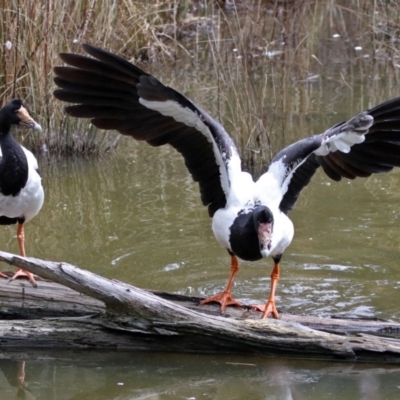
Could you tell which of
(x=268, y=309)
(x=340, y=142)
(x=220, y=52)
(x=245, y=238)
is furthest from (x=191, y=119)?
(x=220, y=52)

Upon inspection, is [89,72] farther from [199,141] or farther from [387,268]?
[387,268]

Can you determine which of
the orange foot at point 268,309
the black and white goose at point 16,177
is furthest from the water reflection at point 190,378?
the black and white goose at point 16,177

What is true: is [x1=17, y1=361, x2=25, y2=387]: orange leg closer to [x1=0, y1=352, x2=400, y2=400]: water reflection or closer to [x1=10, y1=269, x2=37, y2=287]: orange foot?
[x1=0, y1=352, x2=400, y2=400]: water reflection

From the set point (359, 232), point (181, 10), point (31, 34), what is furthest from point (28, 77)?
point (181, 10)

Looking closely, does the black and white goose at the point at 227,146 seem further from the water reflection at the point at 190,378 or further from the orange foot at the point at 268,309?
the water reflection at the point at 190,378

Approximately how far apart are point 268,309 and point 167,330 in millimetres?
710

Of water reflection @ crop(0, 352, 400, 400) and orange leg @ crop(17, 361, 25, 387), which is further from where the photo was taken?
orange leg @ crop(17, 361, 25, 387)

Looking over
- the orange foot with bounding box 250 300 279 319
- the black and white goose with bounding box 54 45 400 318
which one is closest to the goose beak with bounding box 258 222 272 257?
the black and white goose with bounding box 54 45 400 318

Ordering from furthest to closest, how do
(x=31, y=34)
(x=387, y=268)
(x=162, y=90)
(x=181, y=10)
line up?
(x=181, y=10)
(x=31, y=34)
(x=387, y=268)
(x=162, y=90)

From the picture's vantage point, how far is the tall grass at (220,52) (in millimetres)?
8344

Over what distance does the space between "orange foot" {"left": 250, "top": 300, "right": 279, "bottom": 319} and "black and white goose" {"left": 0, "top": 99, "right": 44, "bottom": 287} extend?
1.62m

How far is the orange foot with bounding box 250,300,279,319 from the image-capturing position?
17.0ft

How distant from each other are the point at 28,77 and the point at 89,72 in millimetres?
3441

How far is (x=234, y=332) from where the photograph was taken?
15.6 feet
